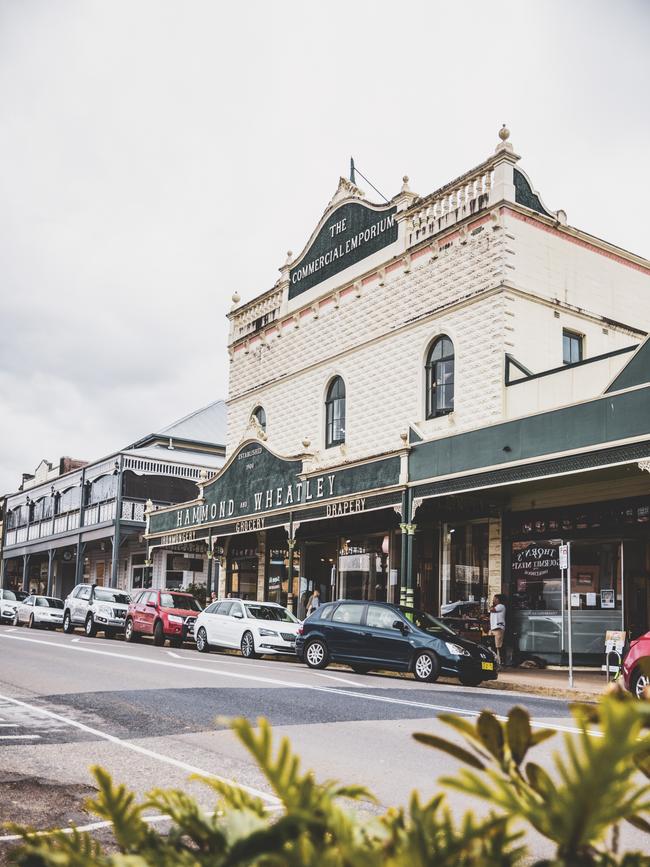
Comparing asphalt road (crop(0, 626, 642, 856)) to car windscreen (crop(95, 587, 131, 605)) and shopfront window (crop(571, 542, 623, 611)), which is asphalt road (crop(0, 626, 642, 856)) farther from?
car windscreen (crop(95, 587, 131, 605))

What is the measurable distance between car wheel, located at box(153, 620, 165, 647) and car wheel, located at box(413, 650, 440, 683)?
1065 centimetres

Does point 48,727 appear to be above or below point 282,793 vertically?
below

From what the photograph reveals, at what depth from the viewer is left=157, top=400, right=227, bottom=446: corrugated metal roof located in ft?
160

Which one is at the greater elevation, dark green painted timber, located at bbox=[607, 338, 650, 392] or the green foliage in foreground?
dark green painted timber, located at bbox=[607, 338, 650, 392]

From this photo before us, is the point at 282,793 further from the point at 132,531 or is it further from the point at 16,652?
the point at 132,531

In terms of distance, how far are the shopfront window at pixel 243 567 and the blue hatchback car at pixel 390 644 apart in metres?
12.0

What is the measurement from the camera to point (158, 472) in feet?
135

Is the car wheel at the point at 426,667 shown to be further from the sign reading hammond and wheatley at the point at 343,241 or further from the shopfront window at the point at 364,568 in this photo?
the sign reading hammond and wheatley at the point at 343,241

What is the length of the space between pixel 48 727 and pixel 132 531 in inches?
1193

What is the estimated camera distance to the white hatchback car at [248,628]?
850 inches

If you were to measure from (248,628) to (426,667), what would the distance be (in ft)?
20.8

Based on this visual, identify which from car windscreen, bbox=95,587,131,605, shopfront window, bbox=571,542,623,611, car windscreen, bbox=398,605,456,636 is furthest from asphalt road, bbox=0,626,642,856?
car windscreen, bbox=95,587,131,605

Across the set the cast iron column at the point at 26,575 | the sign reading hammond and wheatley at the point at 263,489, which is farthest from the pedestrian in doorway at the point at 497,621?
the cast iron column at the point at 26,575

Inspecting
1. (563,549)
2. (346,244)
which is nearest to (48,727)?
(563,549)
